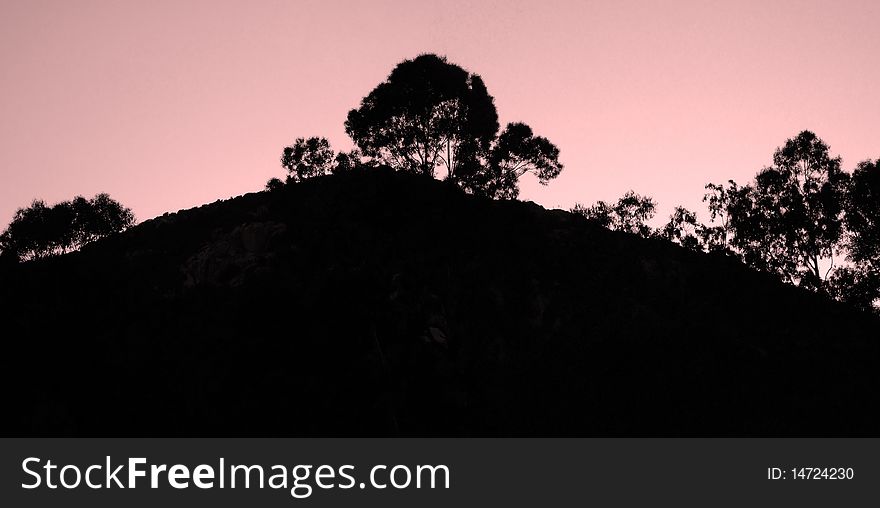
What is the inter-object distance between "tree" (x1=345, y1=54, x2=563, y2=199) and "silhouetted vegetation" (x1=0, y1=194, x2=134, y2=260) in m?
38.9

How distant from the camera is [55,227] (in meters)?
84.9

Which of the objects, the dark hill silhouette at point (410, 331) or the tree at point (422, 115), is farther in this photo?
the tree at point (422, 115)

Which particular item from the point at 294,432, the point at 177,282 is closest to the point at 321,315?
the point at 294,432

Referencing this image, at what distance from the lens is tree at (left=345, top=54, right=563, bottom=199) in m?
66.7

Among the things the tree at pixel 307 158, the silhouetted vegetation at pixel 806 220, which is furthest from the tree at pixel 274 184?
the silhouetted vegetation at pixel 806 220

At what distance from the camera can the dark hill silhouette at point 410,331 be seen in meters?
27.5

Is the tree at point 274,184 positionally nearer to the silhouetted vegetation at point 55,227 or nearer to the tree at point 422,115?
the tree at point 422,115

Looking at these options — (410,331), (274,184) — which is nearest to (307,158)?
(274,184)

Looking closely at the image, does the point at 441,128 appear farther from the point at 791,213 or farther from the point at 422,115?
the point at 791,213

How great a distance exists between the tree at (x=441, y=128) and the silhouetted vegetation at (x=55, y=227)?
38.9 metres

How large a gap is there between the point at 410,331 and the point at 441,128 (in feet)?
129
